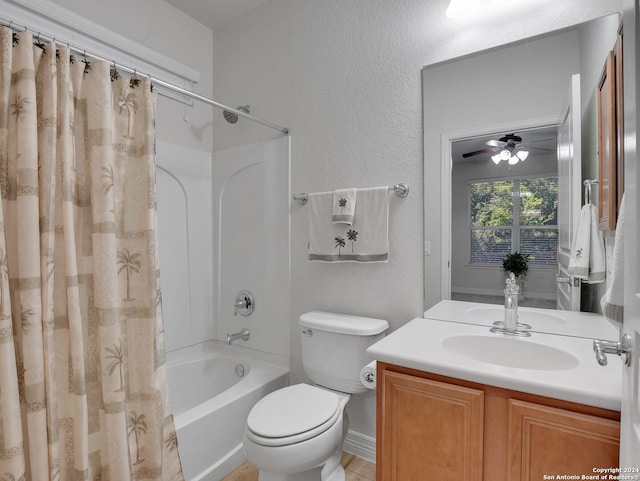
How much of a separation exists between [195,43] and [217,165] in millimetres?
865

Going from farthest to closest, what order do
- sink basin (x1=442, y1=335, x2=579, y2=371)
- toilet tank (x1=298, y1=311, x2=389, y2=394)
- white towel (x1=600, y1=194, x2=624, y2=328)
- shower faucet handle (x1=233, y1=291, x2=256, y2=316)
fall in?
shower faucet handle (x1=233, y1=291, x2=256, y2=316), toilet tank (x1=298, y1=311, x2=389, y2=394), sink basin (x1=442, y1=335, x2=579, y2=371), white towel (x1=600, y1=194, x2=624, y2=328)

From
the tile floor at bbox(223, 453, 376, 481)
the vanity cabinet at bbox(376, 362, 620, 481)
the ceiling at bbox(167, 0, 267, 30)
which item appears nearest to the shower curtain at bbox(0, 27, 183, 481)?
the tile floor at bbox(223, 453, 376, 481)

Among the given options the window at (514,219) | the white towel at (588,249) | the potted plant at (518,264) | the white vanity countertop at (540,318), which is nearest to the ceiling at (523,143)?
the window at (514,219)

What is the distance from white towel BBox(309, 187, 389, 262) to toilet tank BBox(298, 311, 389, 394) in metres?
0.34

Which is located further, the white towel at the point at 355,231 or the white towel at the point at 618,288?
the white towel at the point at 355,231

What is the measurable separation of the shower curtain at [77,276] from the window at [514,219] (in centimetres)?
141

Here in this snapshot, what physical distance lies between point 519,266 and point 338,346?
93 centimetres

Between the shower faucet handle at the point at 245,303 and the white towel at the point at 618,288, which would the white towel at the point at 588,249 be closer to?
the white towel at the point at 618,288

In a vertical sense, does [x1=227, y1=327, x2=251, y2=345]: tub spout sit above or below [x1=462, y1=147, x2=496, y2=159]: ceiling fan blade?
below

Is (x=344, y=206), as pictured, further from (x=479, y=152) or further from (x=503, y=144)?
(x=503, y=144)

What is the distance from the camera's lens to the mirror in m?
1.39

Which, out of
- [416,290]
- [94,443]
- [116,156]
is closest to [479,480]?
[416,290]

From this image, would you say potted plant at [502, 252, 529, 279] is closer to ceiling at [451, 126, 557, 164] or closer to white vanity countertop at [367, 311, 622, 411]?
white vanity countertop at [367, 311, 622, 411]

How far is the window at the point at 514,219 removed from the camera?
1488 millimetres
